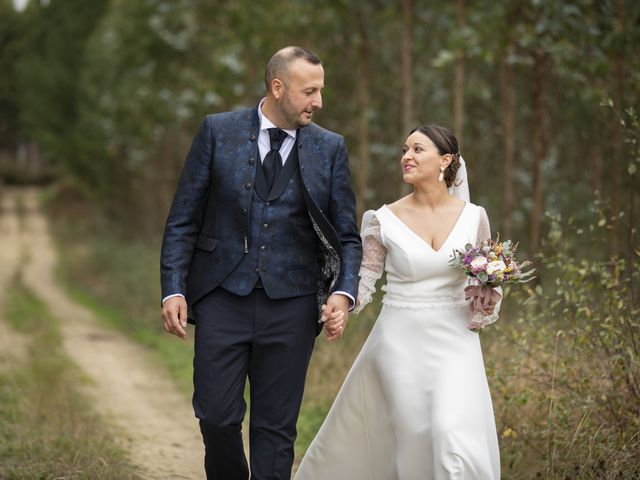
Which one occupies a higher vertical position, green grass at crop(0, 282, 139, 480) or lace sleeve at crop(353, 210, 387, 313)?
lace sleeve at crop(353, 210, 387, 313)

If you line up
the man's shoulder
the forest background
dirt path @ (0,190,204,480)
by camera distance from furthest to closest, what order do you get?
dirt path @ (0,190,204,480), the forest background, the man's shoulder

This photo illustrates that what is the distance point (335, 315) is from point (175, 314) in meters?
0.75

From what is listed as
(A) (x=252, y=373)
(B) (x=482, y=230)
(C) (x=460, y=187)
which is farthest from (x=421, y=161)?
(A) (x=252, y=373)

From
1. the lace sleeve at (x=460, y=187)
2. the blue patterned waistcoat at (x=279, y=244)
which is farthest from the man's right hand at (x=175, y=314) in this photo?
the lace sleeve at (x=460, y=187)

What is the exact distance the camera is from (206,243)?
463 cm

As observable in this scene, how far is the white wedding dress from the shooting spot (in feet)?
14.7

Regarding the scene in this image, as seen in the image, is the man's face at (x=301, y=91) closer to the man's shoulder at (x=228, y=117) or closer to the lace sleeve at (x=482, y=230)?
the man's shoulder at (x=228, y=117)

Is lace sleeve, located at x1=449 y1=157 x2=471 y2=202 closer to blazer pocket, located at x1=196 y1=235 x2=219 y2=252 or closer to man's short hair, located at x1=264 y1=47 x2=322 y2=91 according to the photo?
man's short hair, located at x1=264 y1=47 x2=322 y2=91

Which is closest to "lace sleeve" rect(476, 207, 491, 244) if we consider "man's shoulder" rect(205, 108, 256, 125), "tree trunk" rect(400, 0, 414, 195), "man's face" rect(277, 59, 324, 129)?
"man's face" rect(277, 59, 324, 129)

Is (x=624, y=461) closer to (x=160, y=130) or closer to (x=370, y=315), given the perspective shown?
(x=370, y=315)

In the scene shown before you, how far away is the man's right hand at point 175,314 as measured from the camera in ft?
14.6

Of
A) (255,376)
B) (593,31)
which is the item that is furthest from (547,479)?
(593,31)

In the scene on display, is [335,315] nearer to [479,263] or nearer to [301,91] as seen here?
[479,263]

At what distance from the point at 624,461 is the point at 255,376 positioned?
1.92 meters
